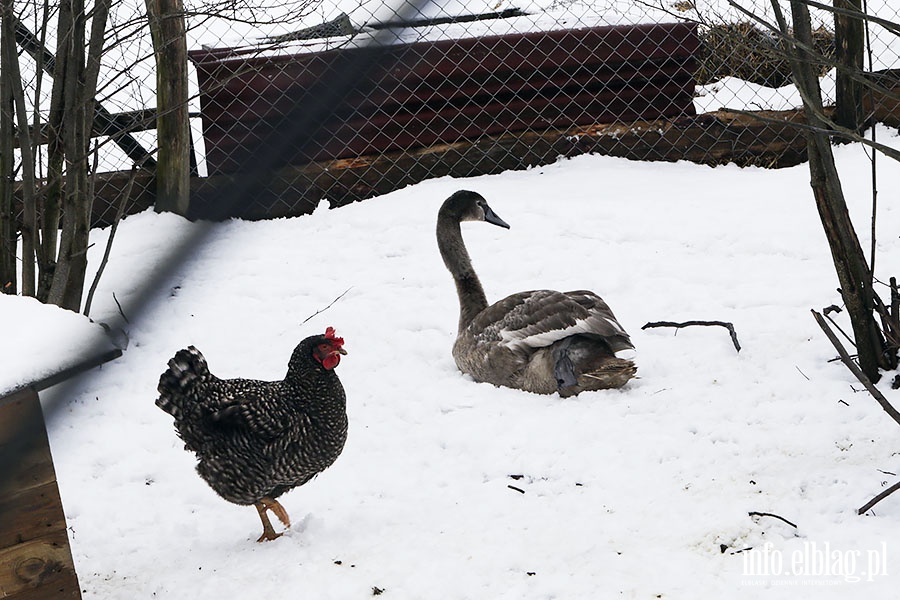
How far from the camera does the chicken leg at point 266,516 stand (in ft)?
12.5

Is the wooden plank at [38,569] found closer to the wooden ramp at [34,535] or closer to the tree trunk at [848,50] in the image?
the wooden ramp at [34,535]

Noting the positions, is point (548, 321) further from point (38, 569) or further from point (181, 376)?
point (38, 569)

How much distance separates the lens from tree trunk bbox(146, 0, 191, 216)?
6840 millimetres

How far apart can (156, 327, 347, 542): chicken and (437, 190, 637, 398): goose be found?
1367 millimetres

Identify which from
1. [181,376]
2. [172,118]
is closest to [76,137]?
[181,376]

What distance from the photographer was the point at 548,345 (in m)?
4.96

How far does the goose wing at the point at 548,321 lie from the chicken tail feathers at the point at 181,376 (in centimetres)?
173

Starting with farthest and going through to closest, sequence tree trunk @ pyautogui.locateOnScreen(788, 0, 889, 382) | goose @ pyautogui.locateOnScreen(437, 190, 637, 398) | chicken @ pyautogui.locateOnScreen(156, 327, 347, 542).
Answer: goose @ pyautogui.locateOnScreen(437, 190, 637, 398)
tree trunk @ pyautogui.locateOnScreen(788, 0, 889, 382)
chicken @ pyautogui.locateOnScreen(156, 327, 347, 542)

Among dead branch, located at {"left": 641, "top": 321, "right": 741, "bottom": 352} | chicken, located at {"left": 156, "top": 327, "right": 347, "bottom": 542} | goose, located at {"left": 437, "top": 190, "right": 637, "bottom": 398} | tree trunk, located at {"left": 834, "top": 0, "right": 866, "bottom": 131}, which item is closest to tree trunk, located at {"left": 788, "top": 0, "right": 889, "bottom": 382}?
dead branch, located at {"left": 641, "top": 321, "right": 741, "bottom": 352}

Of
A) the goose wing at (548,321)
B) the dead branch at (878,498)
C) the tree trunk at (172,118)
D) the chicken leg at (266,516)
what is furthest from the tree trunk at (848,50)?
the chicken leg at (266,516)

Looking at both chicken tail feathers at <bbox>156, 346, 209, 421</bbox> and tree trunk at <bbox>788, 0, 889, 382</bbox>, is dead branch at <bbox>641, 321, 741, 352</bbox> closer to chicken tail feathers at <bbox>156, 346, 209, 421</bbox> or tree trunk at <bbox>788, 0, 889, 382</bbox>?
tree trunk at <bbox>788, 0, 889, 382</bbox>

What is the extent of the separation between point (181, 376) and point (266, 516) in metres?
0.61

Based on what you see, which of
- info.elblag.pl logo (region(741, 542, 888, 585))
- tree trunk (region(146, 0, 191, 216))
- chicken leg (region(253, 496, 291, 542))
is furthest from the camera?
tree trunk (region(146, 0, 191, 216))

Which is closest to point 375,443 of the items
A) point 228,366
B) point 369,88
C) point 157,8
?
point 228,366
